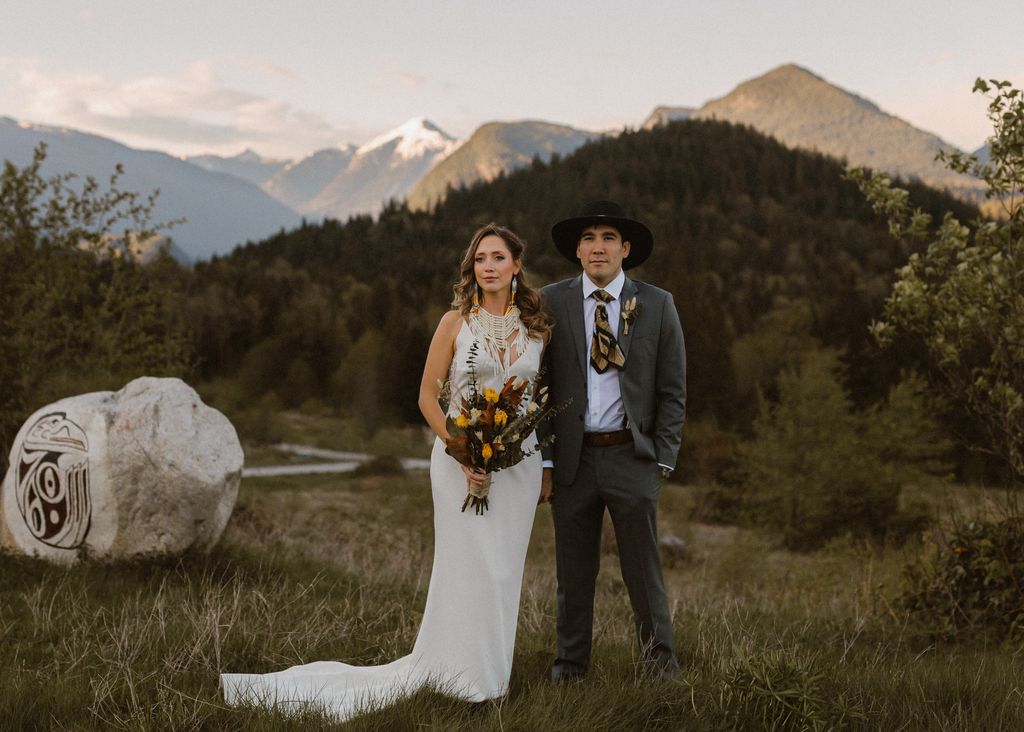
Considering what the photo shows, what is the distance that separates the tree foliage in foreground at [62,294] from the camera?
11125 millimetres

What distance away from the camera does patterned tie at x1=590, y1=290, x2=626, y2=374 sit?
14.2 feet

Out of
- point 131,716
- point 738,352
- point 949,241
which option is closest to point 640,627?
point 131,716

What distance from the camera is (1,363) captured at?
1042 centimetres

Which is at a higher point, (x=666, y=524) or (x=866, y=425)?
(x=866, y=425)

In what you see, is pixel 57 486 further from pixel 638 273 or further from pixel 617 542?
pixel 638 273

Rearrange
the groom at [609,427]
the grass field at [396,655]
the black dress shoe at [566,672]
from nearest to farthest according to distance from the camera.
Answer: the grass field at [396,655], the groom at [609,427], the black dress shoe at [566,672]

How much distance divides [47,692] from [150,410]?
12.5ft

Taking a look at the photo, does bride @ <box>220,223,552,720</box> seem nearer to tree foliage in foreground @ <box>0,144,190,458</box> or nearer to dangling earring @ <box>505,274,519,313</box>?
dangling earring @ <box>505,274,519,313</box>

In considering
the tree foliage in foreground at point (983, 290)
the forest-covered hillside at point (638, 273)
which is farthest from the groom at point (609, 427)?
the forest-covered hillside at point (638, 273)

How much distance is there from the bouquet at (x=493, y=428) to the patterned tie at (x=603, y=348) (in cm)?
43

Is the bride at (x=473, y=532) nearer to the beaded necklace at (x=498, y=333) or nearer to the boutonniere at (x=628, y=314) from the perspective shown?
the beaded necklace at (x=498, y=333)

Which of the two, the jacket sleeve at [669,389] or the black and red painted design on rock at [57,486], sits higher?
the jacket sleeve at [669,389]

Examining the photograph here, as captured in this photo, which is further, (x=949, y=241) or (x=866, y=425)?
(x=866, y=425)

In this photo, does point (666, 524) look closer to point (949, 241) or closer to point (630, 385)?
point (949, 241)
